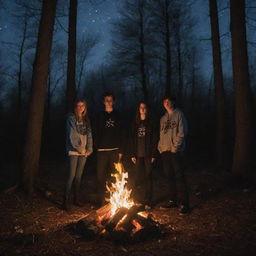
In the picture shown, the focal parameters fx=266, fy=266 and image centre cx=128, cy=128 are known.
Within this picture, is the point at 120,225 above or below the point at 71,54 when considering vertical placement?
below

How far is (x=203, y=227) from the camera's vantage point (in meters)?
5.01

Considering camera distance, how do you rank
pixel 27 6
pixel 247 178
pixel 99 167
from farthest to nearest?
pixel 27 6
pixel 247 178
pixel 99 167

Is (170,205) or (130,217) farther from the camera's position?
(170,205)

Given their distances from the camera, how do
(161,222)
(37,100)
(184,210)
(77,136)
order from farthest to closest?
1. (37,100)
2. (77,136)
3. (184,210)
4. (161,222)

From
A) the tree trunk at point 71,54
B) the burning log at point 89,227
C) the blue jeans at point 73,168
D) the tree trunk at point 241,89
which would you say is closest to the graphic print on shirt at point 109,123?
the blue jeans at point 73,168

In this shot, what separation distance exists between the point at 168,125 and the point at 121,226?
8.56 feet

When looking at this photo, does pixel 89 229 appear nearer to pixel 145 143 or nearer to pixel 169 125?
pixel 145 143

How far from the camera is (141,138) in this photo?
6414 millimetres

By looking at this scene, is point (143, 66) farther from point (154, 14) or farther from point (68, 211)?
point (68, 211)

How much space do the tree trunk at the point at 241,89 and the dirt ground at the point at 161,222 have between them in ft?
3.17

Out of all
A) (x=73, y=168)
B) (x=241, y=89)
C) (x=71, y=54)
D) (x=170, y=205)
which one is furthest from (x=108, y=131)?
(x=71, y=54)

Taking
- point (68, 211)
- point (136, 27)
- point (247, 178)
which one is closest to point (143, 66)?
point (136, 27)

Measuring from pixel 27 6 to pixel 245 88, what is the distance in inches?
290

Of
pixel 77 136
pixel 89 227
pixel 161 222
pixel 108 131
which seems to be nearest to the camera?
pixel 89 227
